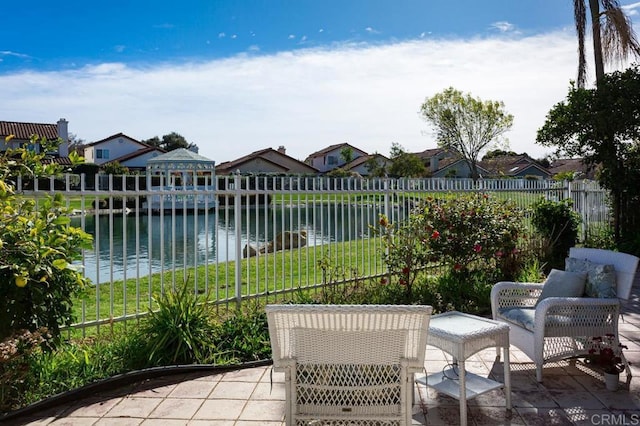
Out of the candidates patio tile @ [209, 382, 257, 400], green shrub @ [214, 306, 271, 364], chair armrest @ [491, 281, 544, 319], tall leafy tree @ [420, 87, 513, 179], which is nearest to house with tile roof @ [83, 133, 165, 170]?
tall leafy tree @ [420, 87, 513, 179]

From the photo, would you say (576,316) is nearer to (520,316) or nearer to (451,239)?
(520,316)

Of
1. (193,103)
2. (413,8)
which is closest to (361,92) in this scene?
(413,8)

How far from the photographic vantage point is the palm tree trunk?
10812mm

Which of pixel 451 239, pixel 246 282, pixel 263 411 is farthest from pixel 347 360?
pixel 246 282

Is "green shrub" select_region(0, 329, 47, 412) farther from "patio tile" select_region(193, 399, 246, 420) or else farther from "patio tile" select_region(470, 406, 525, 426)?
"patio tile" select_region(470, 406, 525, 426)

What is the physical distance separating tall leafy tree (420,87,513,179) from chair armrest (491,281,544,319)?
3218 cm

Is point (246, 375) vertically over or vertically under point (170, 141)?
under

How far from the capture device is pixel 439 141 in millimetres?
35656

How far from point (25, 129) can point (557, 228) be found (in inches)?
1484

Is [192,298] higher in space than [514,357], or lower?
higher

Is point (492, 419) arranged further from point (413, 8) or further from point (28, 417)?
point (413, 8)

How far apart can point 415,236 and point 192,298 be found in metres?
3.13

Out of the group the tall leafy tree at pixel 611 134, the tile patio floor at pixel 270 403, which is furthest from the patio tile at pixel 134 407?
the tall leafy tree at pixel 611 134

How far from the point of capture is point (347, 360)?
236cm
